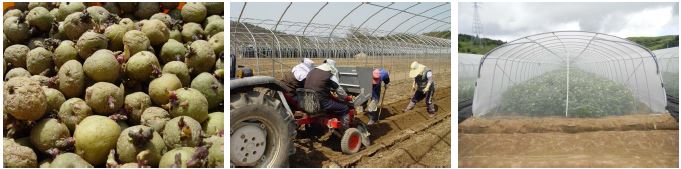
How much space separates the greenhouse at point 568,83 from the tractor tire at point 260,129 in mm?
4702

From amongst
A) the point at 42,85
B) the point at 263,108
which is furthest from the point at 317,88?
the point at 42,85

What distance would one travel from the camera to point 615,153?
18.3 feet

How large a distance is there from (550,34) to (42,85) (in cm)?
753

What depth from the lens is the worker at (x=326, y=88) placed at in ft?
13.5

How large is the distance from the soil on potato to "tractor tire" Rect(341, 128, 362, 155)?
1.23 metres

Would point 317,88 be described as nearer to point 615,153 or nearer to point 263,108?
point 263,108

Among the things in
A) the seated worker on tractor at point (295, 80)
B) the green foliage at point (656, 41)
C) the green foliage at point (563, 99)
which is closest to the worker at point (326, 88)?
the seated worker on tractor at point (295, 80)

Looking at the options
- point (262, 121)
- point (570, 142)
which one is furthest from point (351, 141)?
point (570, 142)

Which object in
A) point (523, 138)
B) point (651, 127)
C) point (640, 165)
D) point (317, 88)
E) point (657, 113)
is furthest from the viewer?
point (657, 113)

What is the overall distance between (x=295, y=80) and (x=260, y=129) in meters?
1.02

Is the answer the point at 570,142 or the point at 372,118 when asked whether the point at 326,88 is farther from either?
the point at 570,142

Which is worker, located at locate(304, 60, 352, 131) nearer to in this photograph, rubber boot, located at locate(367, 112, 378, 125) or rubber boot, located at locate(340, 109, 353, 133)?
rubber boot, located at locate(340, 109, 353, 133)

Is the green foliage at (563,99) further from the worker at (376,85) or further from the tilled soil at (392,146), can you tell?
the worker at (376,85)

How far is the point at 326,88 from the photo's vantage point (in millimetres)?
4180
